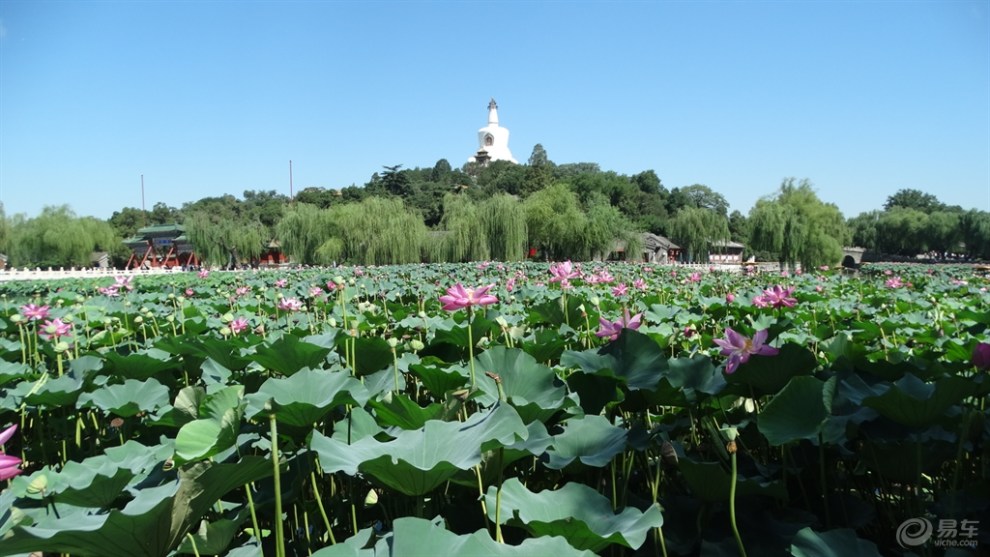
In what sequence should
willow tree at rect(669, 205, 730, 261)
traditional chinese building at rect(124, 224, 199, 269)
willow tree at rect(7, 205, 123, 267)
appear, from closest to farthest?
willow tree at rect(669, 205, 730, 261)
willow tree at rect(7, 205, 123, 267)
traditional chinese building at rect(124, 224, 199, 269)

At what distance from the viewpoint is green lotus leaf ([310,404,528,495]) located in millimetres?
907

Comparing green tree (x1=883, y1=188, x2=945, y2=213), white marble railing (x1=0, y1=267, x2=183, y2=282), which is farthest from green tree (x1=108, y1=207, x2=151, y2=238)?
green tree (x1=883, y1=188, x2=945, y2=213)

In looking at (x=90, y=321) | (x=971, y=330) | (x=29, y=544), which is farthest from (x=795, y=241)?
(x=29, y=544)

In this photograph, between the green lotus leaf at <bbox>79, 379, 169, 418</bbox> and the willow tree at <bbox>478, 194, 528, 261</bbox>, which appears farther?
the willow tree at <bbox>478, 194, 528, 261</bbox>

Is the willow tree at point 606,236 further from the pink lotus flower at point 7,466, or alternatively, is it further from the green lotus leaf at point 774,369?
the pink lotus flower at point 7,466

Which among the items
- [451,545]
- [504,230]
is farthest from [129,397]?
[504,230]

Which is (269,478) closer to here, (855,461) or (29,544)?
(29,544)

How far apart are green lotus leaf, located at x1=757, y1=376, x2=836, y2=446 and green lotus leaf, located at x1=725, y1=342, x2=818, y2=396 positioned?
165 mm

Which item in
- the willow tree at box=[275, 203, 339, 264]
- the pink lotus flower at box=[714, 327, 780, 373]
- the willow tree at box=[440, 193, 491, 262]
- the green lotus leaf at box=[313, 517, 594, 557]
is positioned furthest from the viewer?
the willow tree at box=[275, 203, 339, 264]

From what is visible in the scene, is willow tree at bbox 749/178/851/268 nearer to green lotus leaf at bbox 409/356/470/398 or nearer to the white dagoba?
green lotus leaf at bbox 409/356/470/398

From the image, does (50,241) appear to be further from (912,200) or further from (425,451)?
(912,200)

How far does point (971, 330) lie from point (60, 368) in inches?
144

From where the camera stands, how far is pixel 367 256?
19266mm

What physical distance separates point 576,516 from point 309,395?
0.61 meters
